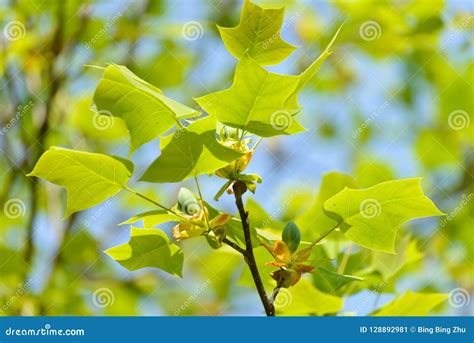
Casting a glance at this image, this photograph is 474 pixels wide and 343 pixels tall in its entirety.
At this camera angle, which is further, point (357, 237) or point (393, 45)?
point (393, 45)

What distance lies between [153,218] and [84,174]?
0.17 meters

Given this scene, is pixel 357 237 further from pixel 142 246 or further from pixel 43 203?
Result: pixel 43 203

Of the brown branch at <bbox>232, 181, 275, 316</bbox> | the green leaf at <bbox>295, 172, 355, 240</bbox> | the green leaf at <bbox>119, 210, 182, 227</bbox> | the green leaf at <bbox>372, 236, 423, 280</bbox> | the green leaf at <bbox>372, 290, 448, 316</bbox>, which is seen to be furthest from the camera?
the green leaf at <bbox>372, 236, 423, 280</bbox>

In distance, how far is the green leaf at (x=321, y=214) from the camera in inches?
59.2

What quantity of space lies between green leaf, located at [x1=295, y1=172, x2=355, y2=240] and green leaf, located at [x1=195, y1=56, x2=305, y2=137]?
25cm

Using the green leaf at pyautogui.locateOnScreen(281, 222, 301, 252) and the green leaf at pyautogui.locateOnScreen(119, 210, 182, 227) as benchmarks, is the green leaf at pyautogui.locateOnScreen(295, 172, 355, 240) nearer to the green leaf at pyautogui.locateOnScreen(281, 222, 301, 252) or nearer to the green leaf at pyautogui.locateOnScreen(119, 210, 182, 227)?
the green leaf at pyautogui.locateOnScreen(281, 222, 301, 252)

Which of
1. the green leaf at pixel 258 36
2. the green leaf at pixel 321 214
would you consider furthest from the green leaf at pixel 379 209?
the green leaf at pixel 258 36

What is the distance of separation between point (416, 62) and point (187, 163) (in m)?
2.87

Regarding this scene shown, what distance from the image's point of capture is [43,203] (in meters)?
3.72

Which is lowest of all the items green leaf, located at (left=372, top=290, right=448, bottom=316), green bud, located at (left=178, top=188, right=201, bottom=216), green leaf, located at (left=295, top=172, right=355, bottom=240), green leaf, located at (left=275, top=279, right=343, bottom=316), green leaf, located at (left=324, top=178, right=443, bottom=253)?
green leaf, located at (left=275, top=279, right=343, bottom=316)

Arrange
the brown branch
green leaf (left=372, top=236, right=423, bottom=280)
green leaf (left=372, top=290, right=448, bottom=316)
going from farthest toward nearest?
green leaf (left=372, top=236, right=423, bottom=280)
green leaf (left=372, top=290, right=448, bottom=316)
the brown branch

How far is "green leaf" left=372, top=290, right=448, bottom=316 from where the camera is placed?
5.32ft

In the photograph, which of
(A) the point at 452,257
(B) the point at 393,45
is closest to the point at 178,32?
(B) the point at 393,45

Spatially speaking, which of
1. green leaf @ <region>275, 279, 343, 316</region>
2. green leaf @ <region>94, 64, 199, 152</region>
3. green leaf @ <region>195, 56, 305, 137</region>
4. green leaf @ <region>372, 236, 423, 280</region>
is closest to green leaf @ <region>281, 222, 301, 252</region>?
green leaf @ <region>195, 56, 305, 137</region>
